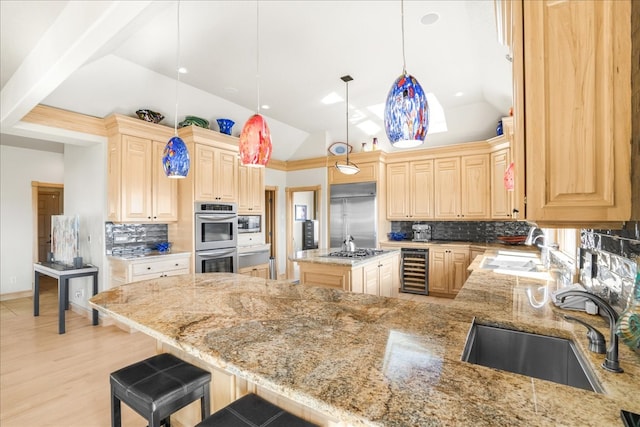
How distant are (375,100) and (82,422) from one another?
498cm

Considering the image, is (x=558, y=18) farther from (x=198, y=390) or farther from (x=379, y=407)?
(x=198, y=390)

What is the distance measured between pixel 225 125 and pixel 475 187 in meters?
4.25

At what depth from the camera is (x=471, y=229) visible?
17.9 feet

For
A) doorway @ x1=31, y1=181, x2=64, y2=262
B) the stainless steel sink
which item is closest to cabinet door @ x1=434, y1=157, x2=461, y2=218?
the stainless steel sink

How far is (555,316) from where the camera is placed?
1.45 metres

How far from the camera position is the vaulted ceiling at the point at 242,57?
2.13 metres

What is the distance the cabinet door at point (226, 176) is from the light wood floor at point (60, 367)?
2.22 metres

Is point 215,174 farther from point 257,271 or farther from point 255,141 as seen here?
point 255,141

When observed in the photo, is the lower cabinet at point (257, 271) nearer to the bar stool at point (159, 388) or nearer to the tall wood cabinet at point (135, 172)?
the tall wood cabinet at point (135, 172)

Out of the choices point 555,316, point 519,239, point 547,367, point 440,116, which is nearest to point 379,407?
point 547,367

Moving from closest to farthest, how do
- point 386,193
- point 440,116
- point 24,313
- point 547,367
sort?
point 547,367 → point 24,313 → point 440,116 → point 386,193

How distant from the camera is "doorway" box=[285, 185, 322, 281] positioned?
6508 millimetres

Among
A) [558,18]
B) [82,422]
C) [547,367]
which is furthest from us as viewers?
[82,422]

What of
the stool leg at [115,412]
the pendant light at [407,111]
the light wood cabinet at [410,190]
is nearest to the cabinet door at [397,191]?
the light wood cabinet at [410,190]
